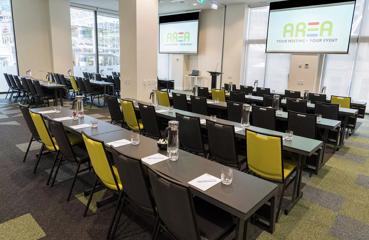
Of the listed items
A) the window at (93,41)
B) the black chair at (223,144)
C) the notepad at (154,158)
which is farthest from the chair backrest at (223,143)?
the window at (93,41)

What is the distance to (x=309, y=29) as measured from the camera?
8.43 m

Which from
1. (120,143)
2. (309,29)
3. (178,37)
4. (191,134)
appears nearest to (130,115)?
(191,134)

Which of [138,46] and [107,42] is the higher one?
[107,42]

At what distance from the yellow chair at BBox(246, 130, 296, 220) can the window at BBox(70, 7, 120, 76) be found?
445 inches

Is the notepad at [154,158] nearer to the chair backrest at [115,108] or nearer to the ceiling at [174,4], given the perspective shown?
the chair backrest at [115,108]

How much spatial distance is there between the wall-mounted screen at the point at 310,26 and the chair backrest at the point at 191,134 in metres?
7.00

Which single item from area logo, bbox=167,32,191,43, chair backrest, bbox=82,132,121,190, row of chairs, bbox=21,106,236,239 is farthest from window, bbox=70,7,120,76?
row of chairs, bbox=21,106,236,239

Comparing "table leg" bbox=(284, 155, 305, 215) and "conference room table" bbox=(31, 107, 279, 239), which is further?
"table leg" bbox=(284, 155, 305, 215)

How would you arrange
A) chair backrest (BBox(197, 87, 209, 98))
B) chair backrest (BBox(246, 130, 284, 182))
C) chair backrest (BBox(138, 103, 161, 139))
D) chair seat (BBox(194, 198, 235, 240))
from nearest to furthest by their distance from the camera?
1. chair seat (BBox(194, 198, 235, 240))
2. chair backrest (BBox(246, 130, 284, 182))
3. chair backrest (BBox(138, 103, 161, 139))
4. chair backrest (BBox(197, 87, 209, 98))

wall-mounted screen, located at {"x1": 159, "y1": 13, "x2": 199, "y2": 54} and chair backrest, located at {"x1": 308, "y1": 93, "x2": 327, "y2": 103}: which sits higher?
wall-mounted screen, located at {"x1": 159, "y1": 13, "x2": 199, "y2": 54}

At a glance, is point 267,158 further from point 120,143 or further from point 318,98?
point 318,98

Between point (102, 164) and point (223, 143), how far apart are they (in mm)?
1429

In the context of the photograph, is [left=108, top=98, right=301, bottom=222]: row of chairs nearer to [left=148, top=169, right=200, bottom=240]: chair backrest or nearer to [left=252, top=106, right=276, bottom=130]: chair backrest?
[left=252, top=106, right=276, bottom=130]: chair backrest

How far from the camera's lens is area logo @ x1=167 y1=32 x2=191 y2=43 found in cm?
1243
